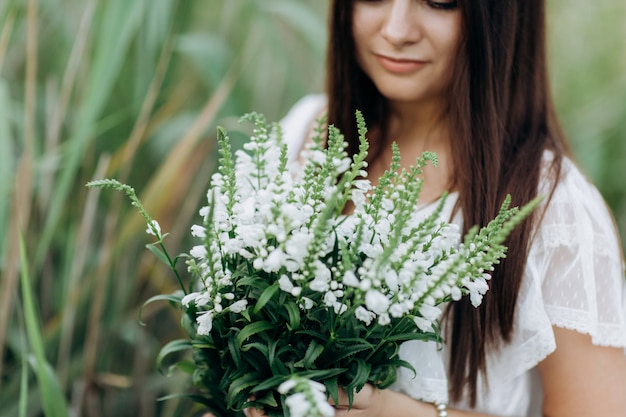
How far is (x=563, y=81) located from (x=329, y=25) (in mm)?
1225

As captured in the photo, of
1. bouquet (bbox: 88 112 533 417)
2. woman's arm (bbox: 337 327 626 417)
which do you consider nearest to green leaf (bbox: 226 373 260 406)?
bouquet (bbox: 88 112 533 417)

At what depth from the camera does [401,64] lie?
3.58ft

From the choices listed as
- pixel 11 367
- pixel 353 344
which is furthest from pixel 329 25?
pixel 11 367

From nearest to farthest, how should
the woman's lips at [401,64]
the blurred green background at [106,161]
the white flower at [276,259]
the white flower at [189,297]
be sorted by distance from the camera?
1. the white flower at [276,259]
2. the white flower at [189,297]
3. the woman's lips at [401,64]
4. the blurred green background at [106,161]

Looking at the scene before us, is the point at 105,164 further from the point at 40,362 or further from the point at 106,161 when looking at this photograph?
the point at 40,362

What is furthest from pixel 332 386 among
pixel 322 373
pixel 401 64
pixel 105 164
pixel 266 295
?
pixel 105 164

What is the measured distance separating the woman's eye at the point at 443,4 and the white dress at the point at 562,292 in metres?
0.30

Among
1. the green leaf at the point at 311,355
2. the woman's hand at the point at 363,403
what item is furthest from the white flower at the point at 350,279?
the woman's hand at the point at 363,403

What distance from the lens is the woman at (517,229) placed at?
1017 mm

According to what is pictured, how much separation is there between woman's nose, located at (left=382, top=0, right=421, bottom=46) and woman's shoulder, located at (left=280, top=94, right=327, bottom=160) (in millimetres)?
343

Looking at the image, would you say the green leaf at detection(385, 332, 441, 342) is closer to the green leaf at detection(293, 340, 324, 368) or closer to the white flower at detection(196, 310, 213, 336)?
the green leaf at detection(293, 340, 324, 368)

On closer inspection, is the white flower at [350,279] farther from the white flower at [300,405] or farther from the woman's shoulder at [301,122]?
the woman's shoulder at [301,122]

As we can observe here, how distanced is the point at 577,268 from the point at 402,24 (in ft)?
1.43

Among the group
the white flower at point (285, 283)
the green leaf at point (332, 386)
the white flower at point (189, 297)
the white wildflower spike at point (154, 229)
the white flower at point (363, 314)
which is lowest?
the green leaf at point (332, 386)
